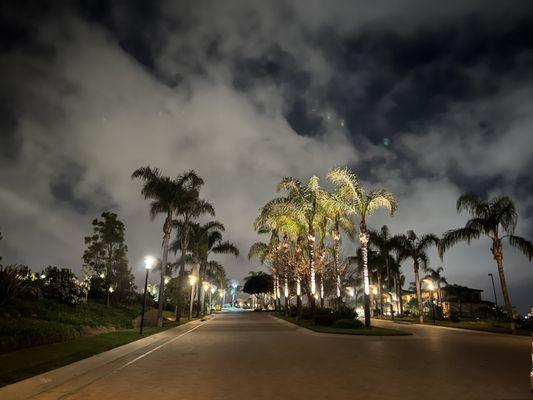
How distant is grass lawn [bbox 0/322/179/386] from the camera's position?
389 inches

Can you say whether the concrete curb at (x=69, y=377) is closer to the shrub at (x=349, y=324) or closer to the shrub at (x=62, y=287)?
the shrub at (x=349, y=324)

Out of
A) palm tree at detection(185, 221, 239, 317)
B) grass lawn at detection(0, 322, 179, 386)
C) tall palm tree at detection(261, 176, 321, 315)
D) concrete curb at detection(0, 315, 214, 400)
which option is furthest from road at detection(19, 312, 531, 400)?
palm tree at detection(185, 221, 239, 317)

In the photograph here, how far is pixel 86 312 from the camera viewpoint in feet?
91.8

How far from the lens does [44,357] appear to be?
12586 mm

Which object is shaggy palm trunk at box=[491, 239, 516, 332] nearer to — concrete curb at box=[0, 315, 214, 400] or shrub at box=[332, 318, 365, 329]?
shrub at box=[332, 318, 365, 329]

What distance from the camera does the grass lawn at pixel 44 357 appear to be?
32.4 feet

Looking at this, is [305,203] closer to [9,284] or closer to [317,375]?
[9,284]

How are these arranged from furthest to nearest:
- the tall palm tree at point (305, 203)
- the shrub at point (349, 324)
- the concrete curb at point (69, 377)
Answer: the tall palm tree at point (305, 203) < the shrub at point (349, 324) < the concrete curb at point (69, 377)

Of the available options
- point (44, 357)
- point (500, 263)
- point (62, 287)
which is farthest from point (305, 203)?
point (44, 357)

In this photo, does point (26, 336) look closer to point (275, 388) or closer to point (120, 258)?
point (275, 388)

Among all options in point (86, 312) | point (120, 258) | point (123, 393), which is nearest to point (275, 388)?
point (123, 393)

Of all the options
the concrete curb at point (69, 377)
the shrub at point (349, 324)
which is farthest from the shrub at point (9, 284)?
the shrub at point (349, 324)

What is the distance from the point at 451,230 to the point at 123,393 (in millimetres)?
29999

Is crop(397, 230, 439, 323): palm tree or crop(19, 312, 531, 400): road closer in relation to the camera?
crop(19, 312, 531, 400): road
